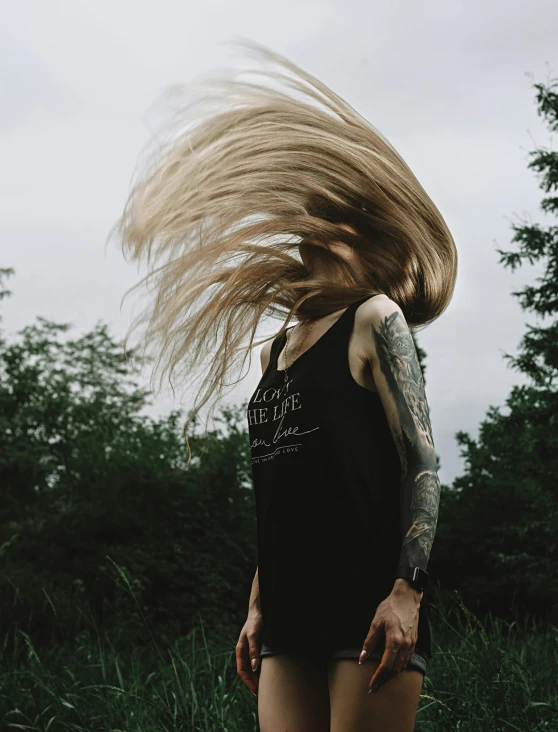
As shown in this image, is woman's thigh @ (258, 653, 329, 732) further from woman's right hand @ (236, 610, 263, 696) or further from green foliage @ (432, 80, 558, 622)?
green foliage @ (432, 80, 558, 622)

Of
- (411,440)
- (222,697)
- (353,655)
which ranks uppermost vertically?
(411,440)

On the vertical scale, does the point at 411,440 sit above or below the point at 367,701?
above

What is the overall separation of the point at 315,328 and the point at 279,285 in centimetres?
28

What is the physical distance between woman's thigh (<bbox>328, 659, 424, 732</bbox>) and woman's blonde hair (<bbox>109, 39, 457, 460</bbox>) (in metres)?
0.96

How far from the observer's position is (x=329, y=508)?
224cm

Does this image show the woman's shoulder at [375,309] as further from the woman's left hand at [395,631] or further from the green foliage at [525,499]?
the green foliage at [525,499]

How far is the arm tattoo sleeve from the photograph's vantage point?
218 centimetres

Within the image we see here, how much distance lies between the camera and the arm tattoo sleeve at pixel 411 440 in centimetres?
218

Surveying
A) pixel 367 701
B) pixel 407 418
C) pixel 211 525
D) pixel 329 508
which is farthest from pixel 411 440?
pixel 211 525

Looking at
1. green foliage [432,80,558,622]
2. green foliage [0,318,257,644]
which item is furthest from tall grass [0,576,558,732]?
green foliage [432,80,558,622]

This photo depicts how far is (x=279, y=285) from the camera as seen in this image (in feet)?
9.14

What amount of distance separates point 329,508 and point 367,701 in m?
0.47

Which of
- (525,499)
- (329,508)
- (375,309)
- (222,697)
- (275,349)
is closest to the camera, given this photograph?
(329,508)

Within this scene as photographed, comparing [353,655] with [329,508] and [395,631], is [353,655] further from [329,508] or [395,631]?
[329,508]
